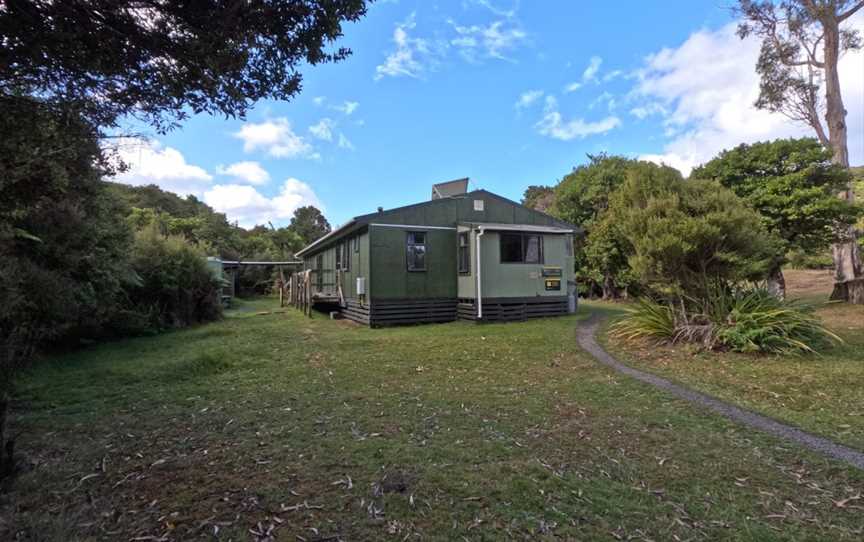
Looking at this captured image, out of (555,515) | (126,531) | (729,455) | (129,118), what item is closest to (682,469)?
(729,455)

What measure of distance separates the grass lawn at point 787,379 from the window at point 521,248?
4.80m

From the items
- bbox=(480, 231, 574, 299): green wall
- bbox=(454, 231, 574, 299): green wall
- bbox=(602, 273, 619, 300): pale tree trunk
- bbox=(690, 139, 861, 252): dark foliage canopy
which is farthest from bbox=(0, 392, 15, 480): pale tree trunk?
bbox=(602, 273, 619, 300): pale tree trunk

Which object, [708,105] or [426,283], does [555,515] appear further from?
[708,105]

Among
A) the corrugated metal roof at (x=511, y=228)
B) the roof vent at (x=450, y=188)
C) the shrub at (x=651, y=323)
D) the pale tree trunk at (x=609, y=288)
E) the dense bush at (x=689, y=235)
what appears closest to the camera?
the dense bush at (x=689, y=235)

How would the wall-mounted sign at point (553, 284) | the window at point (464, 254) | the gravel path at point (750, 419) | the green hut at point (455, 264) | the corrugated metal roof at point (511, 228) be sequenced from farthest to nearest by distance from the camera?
the wall-mounted sign at point (553, 284), the window at point (464, 254), the corrugated metal roof at point (511, 228), the green hut at point (455, 264), the gravel path at point (750, 419)

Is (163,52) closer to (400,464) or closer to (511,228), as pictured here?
(400,464)

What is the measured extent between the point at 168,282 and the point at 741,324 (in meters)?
12.3

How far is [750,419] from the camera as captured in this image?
376 centimetres

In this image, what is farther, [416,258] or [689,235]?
[416,258]

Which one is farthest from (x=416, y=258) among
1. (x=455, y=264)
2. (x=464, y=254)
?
(x=464, y=254)

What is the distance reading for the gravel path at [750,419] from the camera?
9.85 ft

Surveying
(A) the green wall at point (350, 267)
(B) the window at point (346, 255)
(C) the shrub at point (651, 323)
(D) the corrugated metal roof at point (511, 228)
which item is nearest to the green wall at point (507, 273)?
(D) the corrugated metal roof at point (511, 228)

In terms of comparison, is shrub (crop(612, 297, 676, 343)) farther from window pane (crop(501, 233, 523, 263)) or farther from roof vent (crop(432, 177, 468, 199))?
roof vent (crop(432, 177, 468, 199))

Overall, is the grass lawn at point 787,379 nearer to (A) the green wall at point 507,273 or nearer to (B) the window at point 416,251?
(A) the green wall at point 507,273
